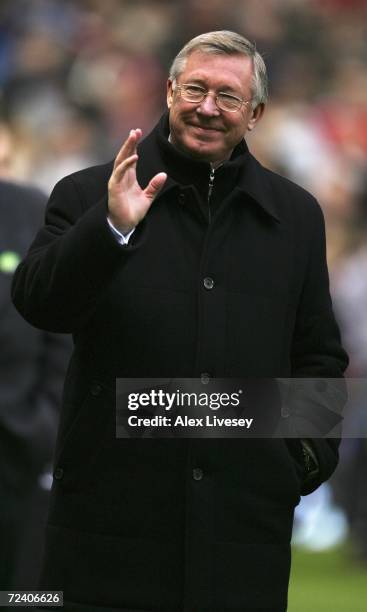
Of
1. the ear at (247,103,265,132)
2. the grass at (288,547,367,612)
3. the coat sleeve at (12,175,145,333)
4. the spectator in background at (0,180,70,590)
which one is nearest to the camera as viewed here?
the coat sleeve at (12,175,145,333)

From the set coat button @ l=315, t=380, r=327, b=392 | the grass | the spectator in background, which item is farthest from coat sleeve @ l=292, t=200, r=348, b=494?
the grass

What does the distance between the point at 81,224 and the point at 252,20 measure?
33.8 ft

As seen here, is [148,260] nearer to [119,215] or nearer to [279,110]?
[119,215]

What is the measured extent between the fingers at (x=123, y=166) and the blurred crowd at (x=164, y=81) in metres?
6.59

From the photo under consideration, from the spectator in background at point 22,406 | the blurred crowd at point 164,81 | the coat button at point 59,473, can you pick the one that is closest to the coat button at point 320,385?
the coat button at point 59,473

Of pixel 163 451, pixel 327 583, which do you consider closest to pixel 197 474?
pixel 163 451

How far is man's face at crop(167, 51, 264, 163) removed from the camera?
386 cm

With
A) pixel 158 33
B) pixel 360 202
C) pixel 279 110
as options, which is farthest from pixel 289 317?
pixel 158 33

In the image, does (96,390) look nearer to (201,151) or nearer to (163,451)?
(163,451)

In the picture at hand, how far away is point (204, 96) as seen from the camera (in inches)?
153

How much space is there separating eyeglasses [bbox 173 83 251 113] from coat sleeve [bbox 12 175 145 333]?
14.8 inches

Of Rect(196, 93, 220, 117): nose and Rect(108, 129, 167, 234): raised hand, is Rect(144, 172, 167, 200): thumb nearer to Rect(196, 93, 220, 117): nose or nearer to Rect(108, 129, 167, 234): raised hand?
Rect(108, 129, 167, 234): raised hand

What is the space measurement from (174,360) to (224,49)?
32.5 inches

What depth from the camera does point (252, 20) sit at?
1358 cm
